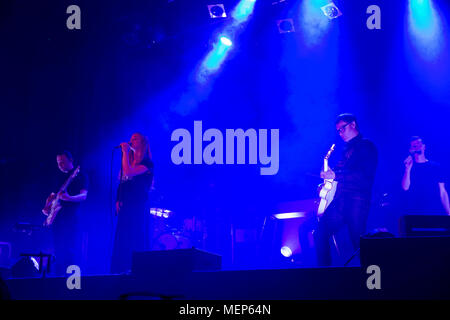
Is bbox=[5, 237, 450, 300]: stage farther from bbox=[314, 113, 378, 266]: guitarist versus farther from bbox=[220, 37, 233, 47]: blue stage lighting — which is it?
bbox=[220, 37, 233, 47]: blue stage lighting

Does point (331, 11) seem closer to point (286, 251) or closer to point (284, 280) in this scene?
point (286, 251)

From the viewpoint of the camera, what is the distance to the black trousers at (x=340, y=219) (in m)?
5.59

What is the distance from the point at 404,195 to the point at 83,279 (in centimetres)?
572

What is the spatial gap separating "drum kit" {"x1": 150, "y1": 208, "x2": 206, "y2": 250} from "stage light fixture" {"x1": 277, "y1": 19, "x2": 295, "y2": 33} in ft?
12.9

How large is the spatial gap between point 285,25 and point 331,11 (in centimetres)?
88

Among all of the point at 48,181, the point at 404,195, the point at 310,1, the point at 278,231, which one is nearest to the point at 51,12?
the point at 48,181

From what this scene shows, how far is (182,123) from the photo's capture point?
9.71 m

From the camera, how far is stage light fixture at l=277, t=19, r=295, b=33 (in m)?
9.64

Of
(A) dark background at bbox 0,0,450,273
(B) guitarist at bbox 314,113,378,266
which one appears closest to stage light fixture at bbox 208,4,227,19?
(A) dark background at bbox 0,0,450,273

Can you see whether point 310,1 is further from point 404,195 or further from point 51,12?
point 51,12

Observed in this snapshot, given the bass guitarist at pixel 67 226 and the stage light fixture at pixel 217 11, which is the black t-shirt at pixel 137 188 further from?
the stage light fixture at pixel 217 11

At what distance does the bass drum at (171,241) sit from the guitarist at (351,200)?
3.40 meters

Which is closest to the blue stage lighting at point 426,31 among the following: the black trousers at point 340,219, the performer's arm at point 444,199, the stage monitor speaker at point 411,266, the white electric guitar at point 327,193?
the performer's arm at point 444,199

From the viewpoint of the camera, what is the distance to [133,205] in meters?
6.13
